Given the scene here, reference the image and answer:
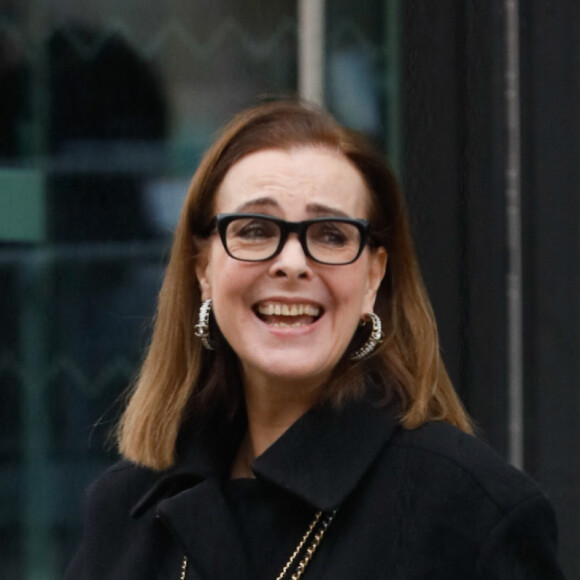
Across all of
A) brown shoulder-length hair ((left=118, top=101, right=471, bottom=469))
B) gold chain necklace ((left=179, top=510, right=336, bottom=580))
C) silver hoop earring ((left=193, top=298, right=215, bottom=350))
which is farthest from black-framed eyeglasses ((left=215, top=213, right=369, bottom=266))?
gold chain necklace ((left=179, top=510, right=336, bottom=580))

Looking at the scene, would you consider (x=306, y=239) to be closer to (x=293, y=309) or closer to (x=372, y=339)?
(x=293, y=309)

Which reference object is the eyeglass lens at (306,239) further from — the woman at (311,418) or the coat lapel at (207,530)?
the coat lapel at (207,530)

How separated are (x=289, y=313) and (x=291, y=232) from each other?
15cm

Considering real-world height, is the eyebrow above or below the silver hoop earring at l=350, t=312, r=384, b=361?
above

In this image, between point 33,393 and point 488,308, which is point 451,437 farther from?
point 33,393

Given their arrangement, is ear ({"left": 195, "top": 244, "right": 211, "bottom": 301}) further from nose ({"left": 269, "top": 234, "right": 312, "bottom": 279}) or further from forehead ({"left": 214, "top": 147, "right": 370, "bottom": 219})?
nose ({"left": 269, "top": 234, "right": 312, "bottom": 279})

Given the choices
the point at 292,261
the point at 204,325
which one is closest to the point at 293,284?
the point at 292,261

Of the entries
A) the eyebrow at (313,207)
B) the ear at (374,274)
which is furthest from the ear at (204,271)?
the ear at (374,274)

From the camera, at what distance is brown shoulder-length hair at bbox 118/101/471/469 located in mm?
2736

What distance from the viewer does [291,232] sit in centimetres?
261

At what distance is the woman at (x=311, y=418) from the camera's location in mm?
2473

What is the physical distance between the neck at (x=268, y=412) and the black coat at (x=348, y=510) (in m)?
0.04

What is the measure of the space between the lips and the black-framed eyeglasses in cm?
9

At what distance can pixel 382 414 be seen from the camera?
8.80ft
